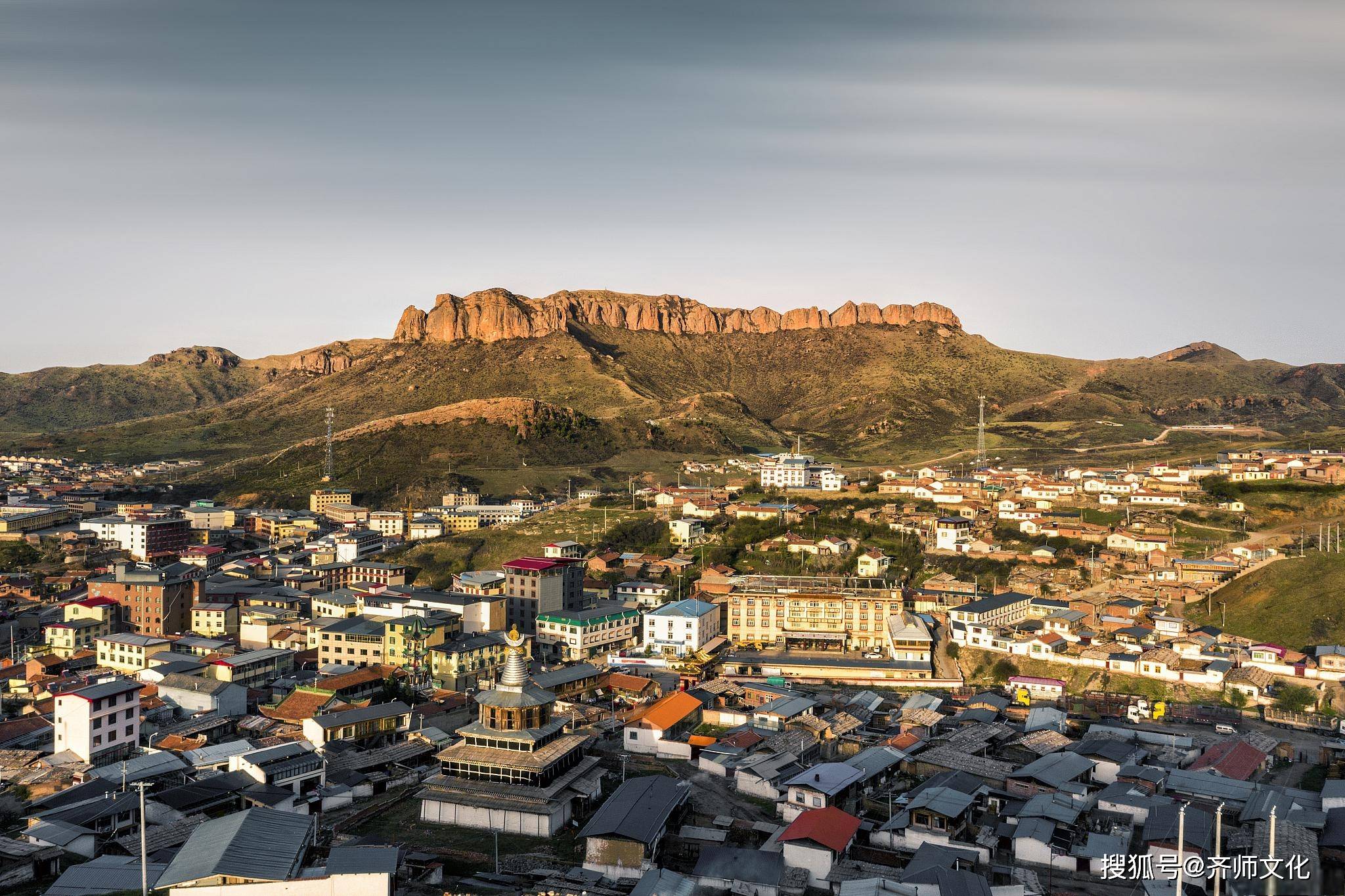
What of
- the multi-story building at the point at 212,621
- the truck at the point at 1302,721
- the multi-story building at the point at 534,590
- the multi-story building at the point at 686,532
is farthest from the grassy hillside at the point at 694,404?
the truck at the point at 1302,721

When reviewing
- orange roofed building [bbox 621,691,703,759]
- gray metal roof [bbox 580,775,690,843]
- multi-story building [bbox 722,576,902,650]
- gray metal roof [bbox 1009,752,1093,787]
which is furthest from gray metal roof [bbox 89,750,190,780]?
multi-story building [bbox 722,576,902,650]

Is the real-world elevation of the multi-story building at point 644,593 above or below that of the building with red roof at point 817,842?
above

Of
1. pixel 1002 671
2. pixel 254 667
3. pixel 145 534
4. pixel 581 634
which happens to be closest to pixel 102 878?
pixel 254 667

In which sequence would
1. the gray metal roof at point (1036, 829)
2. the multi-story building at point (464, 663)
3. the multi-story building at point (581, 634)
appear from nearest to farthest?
the gray metal roof at point (1036, 829) → the multi-story building at point (464, 663) → the multi-story building at point (581, 634)

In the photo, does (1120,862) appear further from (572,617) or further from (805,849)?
(572,617)

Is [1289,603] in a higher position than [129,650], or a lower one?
higher

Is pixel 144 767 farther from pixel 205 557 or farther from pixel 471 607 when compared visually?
pixel 205 557

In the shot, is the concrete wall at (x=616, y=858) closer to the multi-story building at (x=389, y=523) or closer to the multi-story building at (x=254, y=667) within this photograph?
the multi-story building at (x=254, y=667)
